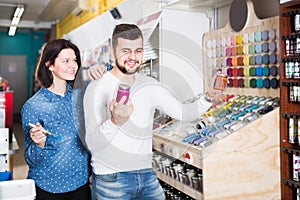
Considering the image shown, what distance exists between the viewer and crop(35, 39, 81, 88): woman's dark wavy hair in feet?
2.41

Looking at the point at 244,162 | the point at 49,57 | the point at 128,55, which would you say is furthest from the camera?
the point at 244,162

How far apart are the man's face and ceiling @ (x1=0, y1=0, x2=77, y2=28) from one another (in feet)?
9.10

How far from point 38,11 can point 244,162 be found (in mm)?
3407

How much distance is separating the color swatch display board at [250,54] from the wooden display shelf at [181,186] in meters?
0.46

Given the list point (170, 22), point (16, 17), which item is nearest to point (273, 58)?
point (170, 22)

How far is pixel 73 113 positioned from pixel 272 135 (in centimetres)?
81

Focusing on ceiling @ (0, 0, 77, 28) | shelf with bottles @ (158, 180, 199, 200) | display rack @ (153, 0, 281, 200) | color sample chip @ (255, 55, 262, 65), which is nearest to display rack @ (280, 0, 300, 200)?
display rack @ (153, 0, 281, 200)

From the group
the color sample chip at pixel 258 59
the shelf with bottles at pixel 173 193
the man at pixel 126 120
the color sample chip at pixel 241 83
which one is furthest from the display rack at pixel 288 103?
the man at pixel 126 120

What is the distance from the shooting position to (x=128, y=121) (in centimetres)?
66

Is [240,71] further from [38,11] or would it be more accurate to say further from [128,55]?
[38,11]

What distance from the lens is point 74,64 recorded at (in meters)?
0.73

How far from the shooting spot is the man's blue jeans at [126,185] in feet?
2.51

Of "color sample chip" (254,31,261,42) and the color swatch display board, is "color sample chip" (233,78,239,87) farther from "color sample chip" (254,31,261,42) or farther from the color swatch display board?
"color sample chip" (254,31,261,42)

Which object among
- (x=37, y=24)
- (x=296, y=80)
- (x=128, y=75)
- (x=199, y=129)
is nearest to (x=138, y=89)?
(x=128, y=75)
